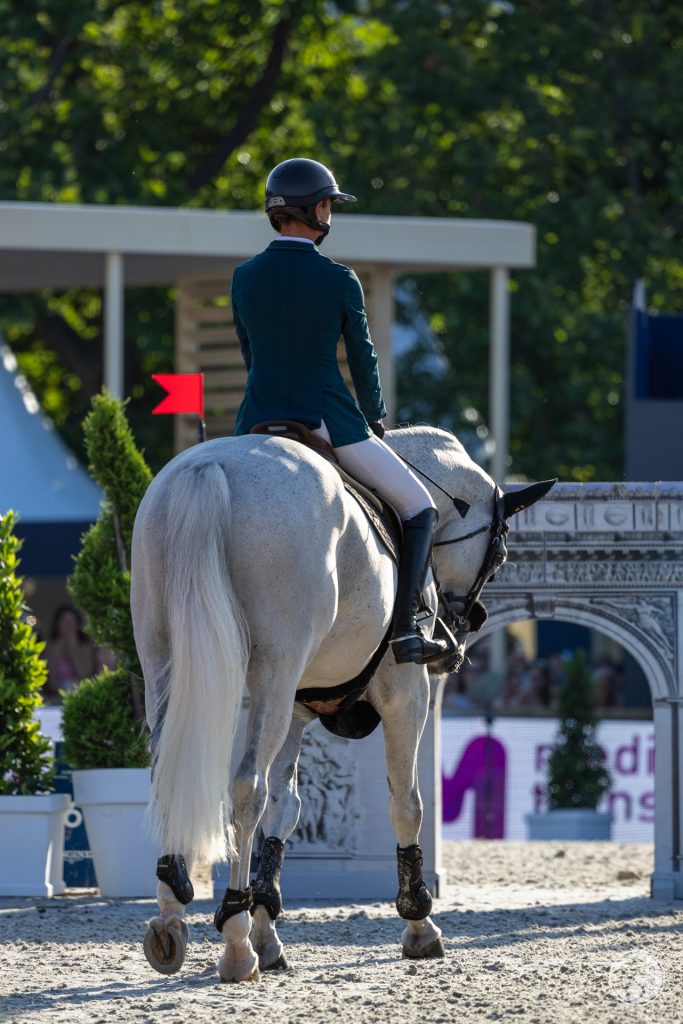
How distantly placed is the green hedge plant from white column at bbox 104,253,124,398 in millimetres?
9260

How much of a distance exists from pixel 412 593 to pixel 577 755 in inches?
363

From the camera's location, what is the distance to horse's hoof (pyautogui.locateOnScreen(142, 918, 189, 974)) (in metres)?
5.67

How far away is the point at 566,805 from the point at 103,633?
6.41 metres

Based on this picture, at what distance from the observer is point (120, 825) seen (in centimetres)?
968

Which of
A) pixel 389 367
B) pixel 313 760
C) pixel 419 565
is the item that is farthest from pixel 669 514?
pixel 389 367

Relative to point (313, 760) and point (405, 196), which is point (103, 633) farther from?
point (405, 196)

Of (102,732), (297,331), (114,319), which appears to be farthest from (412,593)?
(114,319)

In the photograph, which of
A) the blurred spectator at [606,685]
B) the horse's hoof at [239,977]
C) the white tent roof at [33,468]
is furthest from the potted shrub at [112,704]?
the blurred spectator at [606,685]

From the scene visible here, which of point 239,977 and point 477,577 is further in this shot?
point 477,577

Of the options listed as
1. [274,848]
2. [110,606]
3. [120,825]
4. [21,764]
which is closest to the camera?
[274,848]

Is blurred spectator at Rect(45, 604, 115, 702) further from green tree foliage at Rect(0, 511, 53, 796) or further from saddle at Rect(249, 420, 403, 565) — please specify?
saddle at Rect(249, 420, 403, 565)

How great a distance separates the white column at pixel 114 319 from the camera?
1928 centimetres

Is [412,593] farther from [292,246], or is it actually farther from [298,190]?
[298,190]

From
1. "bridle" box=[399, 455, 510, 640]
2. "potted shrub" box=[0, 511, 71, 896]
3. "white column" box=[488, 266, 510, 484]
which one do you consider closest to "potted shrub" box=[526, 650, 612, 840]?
"white column" box=[488, 266, 510, 484]
